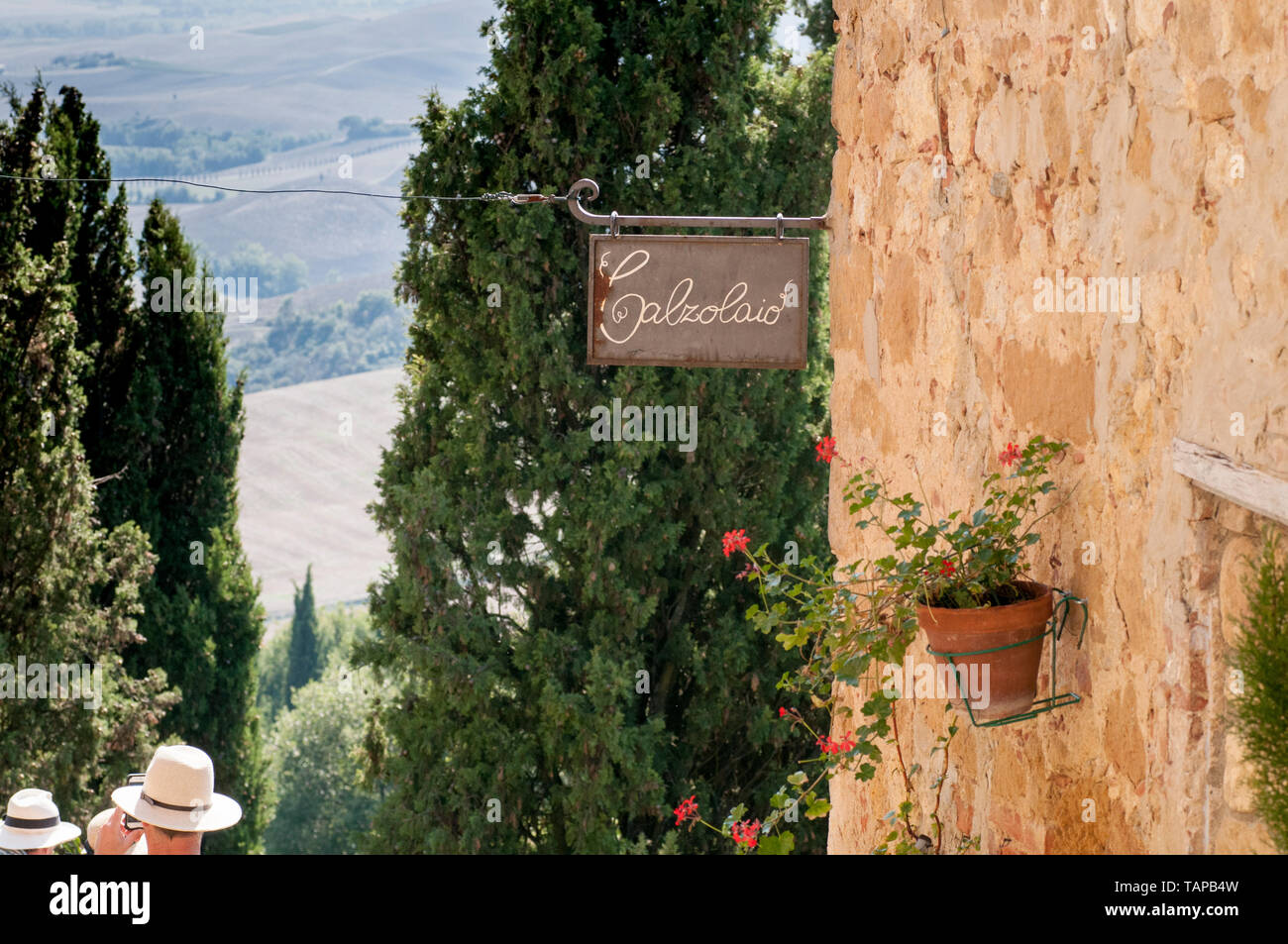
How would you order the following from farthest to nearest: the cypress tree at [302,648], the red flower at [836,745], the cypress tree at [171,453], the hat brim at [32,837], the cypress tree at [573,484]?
1. the cypress tree at [302,648]
2. the cypress tree at [171,453]
3. the cypress tree at [573,484]
4. the hat brim at [32,837]
5. the red flower at [836,745]

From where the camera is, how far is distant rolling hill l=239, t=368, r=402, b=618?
92062 millimetres

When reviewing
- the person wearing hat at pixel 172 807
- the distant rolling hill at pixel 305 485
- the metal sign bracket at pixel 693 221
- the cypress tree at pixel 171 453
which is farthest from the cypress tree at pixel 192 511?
the distant rolling hill at pixel 305 485

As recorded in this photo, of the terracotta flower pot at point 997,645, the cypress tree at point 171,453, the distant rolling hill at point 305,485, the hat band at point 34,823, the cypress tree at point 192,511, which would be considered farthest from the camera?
the distant rolling hill at point 305,485

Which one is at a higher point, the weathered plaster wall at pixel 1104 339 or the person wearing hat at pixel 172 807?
the weathered plaster wall at pixel 1104 339

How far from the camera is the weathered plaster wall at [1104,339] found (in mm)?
2188

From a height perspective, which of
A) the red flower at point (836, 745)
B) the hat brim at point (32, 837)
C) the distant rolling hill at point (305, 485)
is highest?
the red flower at point (836, 745)

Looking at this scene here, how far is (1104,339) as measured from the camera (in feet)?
8.63

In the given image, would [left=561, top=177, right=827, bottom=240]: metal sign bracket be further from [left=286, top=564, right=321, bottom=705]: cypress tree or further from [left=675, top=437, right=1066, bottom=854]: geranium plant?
[left=286, top=564, right=321, bottom=705]: cypress tree

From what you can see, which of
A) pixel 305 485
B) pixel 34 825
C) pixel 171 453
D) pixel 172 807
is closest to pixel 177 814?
pixel 172 807

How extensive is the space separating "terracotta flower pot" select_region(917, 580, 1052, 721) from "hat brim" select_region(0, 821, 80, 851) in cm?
376

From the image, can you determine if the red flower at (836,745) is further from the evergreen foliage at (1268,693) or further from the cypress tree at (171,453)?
the cypress tree at (171,453)

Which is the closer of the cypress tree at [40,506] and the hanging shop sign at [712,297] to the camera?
the hanging shop sign at [712,297]

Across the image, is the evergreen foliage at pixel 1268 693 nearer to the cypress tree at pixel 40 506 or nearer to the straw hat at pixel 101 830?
the straw hat at pixel 101 830
